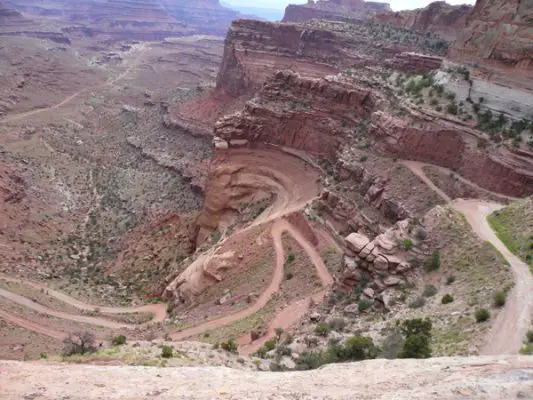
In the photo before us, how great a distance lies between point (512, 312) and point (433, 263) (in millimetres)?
5376

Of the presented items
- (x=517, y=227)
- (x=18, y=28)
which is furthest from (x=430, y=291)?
(x=18, y=28)

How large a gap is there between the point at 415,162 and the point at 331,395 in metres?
27.0

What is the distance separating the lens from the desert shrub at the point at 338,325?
22.5 m

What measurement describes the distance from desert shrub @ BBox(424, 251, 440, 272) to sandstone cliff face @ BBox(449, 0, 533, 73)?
66.9ft

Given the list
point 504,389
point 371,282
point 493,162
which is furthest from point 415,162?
point 504,389

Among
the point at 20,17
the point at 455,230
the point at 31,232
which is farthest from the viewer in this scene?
the point at 20,17

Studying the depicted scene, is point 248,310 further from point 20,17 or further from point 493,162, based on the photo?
point 20,17

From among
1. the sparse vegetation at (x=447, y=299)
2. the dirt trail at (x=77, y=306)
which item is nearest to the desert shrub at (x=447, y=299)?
the sparse vegetation at (x=447, y=299)

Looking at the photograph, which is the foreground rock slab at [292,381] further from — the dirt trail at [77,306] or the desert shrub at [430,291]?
the dirt trail at [77,306]

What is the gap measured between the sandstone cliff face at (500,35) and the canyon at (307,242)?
0.16 metres

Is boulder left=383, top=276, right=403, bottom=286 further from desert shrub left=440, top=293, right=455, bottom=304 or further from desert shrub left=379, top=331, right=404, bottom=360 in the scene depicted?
desert shrub left=379, top=331, right=404, bottom=360

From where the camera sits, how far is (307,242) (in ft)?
119

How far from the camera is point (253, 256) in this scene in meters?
36.6

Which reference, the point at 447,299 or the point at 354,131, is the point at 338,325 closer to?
the point at 447,299
